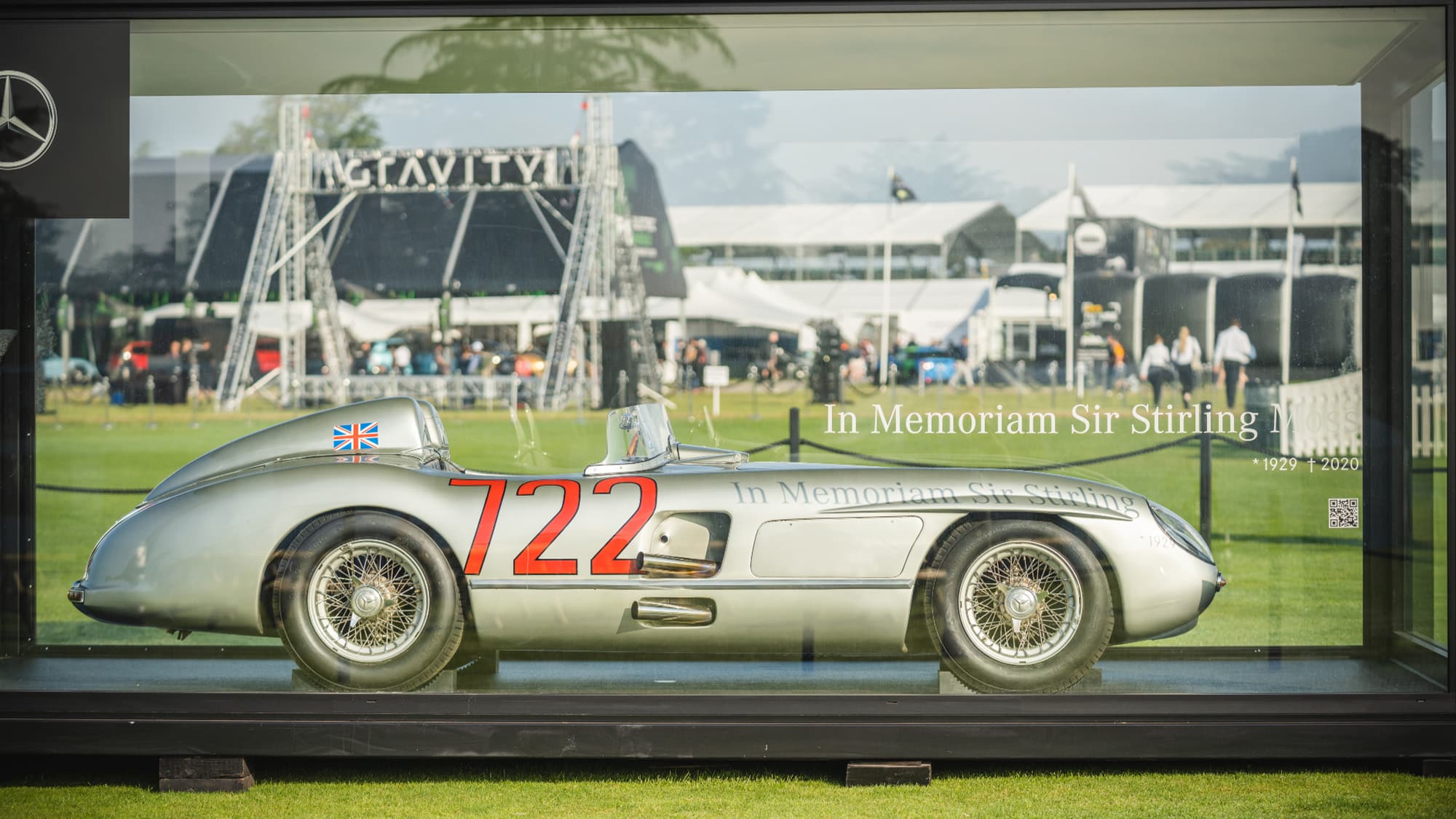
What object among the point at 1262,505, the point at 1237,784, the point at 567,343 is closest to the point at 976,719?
the point at 1237,784

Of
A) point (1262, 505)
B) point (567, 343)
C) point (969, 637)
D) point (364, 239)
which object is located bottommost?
point (969, 637)

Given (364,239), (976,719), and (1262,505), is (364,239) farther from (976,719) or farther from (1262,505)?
(1262,505)

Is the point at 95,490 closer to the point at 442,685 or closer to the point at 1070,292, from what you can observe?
the point at 442,685

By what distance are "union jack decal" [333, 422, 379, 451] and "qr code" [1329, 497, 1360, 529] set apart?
11.3 ft

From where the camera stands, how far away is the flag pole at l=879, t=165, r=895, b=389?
423cm

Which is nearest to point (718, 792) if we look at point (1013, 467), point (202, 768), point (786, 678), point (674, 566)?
point (786, 678)

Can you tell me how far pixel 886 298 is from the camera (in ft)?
14.0

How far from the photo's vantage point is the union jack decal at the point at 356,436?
4.11 meters

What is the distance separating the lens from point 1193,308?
4.18 meters

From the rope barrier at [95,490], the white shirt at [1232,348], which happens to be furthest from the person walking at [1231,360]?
the rope barrier at [95,490]

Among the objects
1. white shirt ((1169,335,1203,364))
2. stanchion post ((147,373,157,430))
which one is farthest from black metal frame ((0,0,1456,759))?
stanchion post ((147,373,157,430))

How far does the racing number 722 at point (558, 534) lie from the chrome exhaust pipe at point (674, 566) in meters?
0.05

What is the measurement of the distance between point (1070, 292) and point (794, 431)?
113 cm

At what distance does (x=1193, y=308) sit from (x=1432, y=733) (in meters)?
1.62
